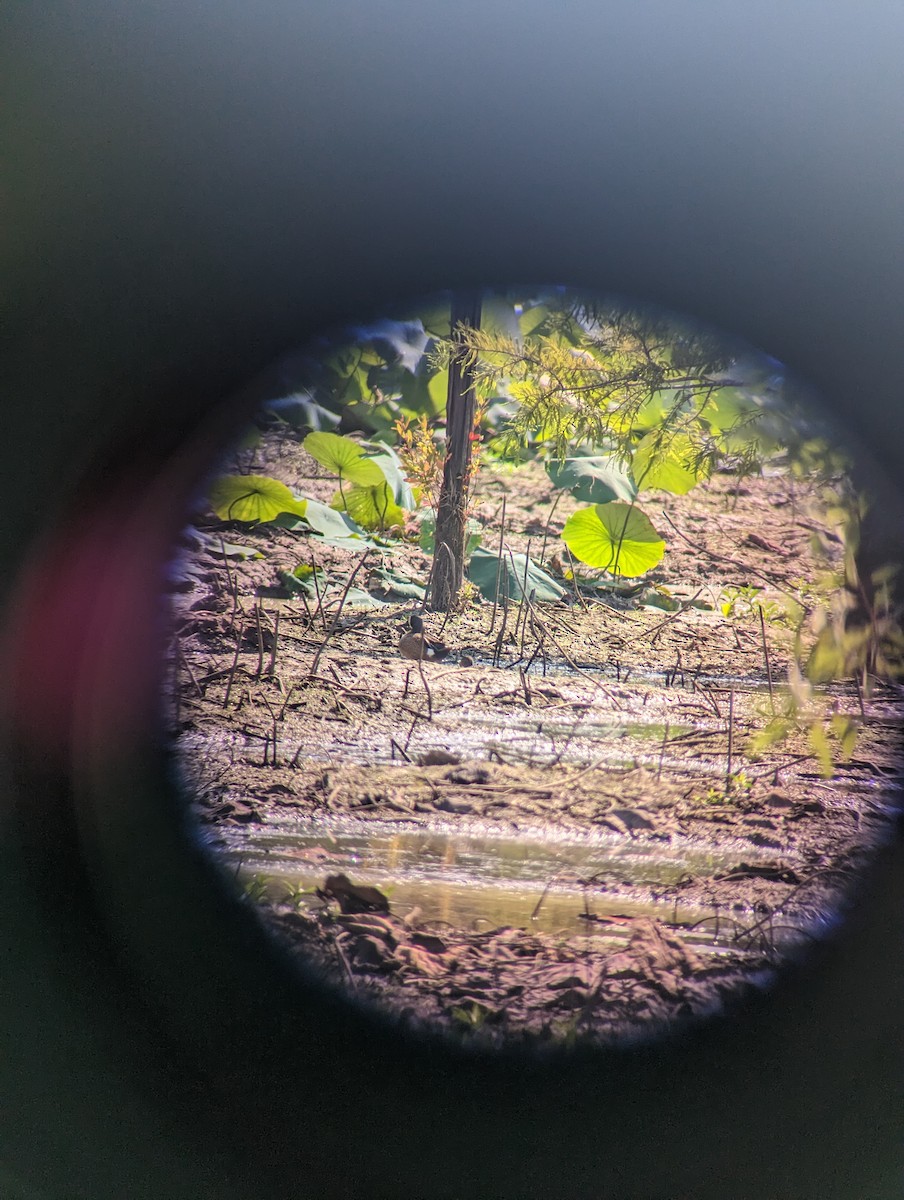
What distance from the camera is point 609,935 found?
117 centimetres

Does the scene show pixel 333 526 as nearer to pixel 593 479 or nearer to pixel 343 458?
pixel 343 458

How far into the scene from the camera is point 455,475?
155 cm

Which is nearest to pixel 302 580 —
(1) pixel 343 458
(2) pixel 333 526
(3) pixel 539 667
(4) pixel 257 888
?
(2) pixel 333 526

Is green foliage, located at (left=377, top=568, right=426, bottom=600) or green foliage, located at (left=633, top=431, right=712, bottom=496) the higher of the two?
green foliage, located at (left=633, top=431, right=712, bottom=496)

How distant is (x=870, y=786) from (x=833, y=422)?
1.95ft

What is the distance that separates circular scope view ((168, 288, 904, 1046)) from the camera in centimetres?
112

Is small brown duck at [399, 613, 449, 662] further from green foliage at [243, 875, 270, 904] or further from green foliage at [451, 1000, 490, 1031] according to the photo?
green foliage at [451, 1000, 490, 1031]

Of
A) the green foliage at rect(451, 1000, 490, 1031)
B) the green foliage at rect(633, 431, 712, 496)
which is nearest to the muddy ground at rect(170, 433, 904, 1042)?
the green foliage at rect(451, 1000, 490, 1031)

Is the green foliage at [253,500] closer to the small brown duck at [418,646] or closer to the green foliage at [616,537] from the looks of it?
the small brown duck at [418,646]

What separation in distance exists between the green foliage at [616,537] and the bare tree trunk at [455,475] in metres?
0.27

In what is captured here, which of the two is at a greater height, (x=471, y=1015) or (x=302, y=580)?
(x=302, y=580)

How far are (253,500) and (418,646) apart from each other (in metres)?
0.45

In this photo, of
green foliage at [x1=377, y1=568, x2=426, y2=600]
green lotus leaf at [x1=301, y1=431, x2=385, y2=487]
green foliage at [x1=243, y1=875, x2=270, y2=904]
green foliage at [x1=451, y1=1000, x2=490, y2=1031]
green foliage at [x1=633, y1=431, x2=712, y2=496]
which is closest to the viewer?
green foliage at [x1=451, y1=1000, x2=490, y2=1031]

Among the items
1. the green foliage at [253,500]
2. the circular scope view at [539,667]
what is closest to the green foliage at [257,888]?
the circular scope view at [539,667]
